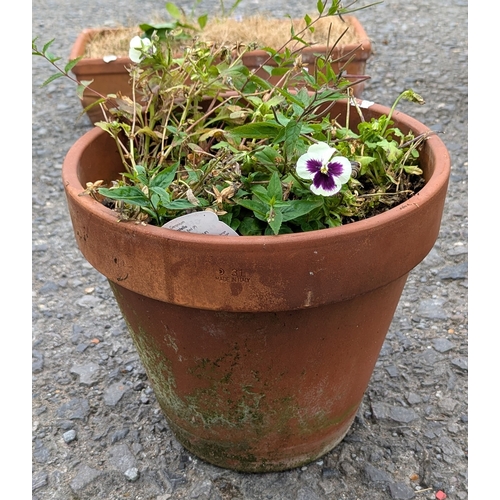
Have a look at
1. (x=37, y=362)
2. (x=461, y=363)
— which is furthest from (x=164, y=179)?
(x=461, y=363)

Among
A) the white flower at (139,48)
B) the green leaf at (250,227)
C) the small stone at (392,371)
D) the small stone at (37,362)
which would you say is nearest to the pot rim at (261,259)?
the green leaf at (250,227)

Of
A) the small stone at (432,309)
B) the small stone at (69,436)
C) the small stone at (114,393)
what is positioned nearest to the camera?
the small stone at (69,436)

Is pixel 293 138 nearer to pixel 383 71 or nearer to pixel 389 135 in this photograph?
pixel 389 135

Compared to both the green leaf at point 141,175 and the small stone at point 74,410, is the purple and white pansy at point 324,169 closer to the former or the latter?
the green leaf at point 141,175

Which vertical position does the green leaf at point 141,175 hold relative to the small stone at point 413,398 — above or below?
above

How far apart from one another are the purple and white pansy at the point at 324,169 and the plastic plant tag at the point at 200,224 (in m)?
0.16

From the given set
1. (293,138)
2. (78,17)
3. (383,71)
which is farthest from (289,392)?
(78,17)

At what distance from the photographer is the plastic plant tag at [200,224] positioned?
105 cm

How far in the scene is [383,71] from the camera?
3727 millimetres

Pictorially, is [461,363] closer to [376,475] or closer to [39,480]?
[376,475]

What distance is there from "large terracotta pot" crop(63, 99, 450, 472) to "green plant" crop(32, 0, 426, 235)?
0.21 feet

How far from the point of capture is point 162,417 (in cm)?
159

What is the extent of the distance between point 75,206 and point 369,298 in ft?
1.89

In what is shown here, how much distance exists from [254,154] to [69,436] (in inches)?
34.9
